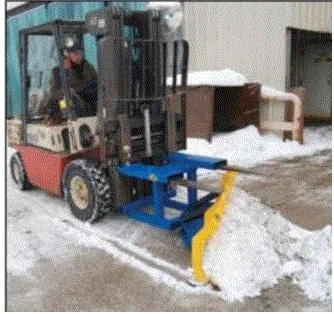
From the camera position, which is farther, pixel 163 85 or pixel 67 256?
pixel 163 85

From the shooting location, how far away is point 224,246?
12.9ft

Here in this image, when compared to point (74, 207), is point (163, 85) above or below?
above

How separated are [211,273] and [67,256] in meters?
1.50

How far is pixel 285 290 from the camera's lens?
3742 mm

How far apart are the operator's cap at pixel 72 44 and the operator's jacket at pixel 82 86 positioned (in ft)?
0.67

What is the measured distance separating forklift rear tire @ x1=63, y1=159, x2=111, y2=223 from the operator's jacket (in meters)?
0.66

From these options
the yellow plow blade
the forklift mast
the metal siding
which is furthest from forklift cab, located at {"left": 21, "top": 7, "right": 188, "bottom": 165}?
the metal siding

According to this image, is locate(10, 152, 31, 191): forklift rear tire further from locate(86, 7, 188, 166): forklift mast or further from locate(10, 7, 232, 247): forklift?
locate(86, 7, 188, 166): forklift mast

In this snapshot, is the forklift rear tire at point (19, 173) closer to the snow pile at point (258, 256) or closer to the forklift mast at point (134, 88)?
the forklift mast at point (134, 88)

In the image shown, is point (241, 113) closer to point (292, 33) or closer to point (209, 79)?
point (209, 79)

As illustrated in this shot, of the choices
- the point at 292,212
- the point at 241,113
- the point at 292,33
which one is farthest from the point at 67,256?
the point at 292,33

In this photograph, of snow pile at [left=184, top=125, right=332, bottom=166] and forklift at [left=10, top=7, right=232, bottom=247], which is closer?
forklift at [left=10, top=7, right=232, bottom=247]

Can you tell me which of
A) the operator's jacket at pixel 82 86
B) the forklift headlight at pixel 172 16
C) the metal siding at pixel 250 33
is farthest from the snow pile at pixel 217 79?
the forklift headlight at pixel 172 16

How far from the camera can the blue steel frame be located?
177 inches
